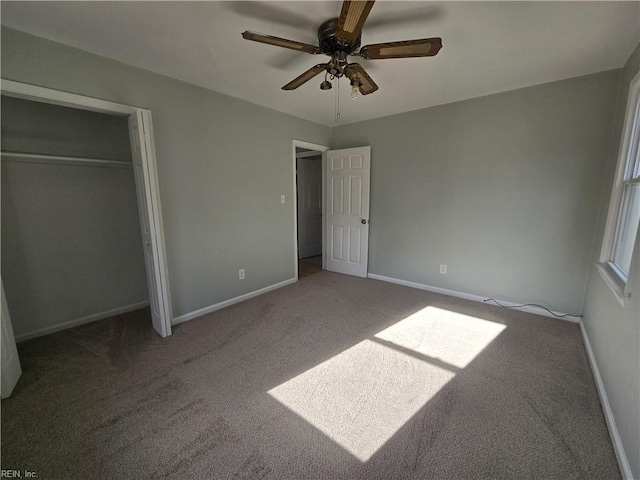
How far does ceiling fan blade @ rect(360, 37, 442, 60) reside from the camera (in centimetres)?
150

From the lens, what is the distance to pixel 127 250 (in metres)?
3.07

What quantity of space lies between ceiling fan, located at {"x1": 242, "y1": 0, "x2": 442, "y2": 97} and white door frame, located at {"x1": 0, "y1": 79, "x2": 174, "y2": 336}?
133 centimetres

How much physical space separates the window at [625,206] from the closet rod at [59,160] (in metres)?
4.49

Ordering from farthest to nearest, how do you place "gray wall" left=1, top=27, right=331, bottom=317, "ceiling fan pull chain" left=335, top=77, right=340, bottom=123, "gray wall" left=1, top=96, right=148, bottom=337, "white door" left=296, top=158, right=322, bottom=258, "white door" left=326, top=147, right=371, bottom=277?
"white door" left=296, top=158, right=322, bottom=258 → "white door" left=326, top=147, right=371, bottom=277 → "ceiling fan pull chain" left=335, top=77, right=340, bottom=123 → "gray wall" left=1, top=96, right=148, bottom=337 → "gray wall" left=1, top=27, right=331, bottom=317

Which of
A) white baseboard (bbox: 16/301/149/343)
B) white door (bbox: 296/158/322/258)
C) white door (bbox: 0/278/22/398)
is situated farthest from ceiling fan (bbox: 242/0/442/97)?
white door (bbox: 296/158/322/258)

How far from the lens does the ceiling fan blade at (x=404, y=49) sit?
1498mm

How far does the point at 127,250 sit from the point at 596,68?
5064 millimetres

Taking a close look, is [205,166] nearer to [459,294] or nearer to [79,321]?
[79,321]

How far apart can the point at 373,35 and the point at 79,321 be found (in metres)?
3.83

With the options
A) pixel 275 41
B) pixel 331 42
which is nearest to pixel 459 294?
pixel 331 42

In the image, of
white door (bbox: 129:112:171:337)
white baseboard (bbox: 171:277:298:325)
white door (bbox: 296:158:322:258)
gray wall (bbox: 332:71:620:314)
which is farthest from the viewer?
white door (bbox: 296:158:322:258)

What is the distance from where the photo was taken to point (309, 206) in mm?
5758

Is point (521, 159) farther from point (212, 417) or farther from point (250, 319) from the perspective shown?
point (212, 417)

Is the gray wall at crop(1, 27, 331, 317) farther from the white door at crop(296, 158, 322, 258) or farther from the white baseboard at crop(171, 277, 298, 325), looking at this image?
the white door at crop(296, 158, 322, 258)
